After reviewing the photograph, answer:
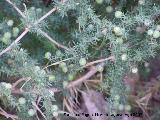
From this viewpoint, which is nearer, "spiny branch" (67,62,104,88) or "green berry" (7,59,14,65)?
"green berry" (7,59,14,65)

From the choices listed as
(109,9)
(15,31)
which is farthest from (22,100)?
(109,9)

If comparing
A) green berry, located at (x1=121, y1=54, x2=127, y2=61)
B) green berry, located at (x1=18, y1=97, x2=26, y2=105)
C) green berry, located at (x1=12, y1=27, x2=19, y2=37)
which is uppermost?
green berry, located at (x1=12, y1=27, x2=19, y2=37)

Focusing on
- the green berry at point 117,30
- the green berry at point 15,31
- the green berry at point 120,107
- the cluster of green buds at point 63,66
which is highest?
the green berry at point 117,30

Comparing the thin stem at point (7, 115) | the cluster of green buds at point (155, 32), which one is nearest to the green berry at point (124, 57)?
the cluster of green buds at point (155, 32)

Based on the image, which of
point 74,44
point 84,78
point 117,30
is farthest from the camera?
point 84,78

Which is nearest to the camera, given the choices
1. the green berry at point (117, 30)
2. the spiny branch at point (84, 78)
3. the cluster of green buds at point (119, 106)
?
the green berry at point (117, 30)

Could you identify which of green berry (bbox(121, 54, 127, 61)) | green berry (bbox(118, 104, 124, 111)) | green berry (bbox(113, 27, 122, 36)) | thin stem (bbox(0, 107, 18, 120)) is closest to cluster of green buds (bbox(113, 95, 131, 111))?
green berry (bbox(118, 104, 124, 111))

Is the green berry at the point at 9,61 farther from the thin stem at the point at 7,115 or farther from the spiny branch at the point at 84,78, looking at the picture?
the spiny branch at the point at 84,78

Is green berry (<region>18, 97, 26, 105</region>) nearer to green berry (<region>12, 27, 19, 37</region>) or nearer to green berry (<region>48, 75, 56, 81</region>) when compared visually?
green berry (<region>48, 75, 56, 81</region>)

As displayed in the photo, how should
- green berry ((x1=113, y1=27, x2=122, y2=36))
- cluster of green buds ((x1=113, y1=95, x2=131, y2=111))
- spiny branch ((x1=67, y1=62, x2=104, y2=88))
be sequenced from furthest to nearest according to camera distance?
spiny branch ((x1=67, y1=62, x2=104, y2=88)) → cluster of green buds ((x1=113, y1=95, x2=131, y2=111)) → green berry ((x1=113, y1=27, x2=122, y2=36))

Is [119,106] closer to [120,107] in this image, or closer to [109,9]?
[120,107]

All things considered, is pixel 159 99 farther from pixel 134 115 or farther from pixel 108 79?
pixel 108 79
